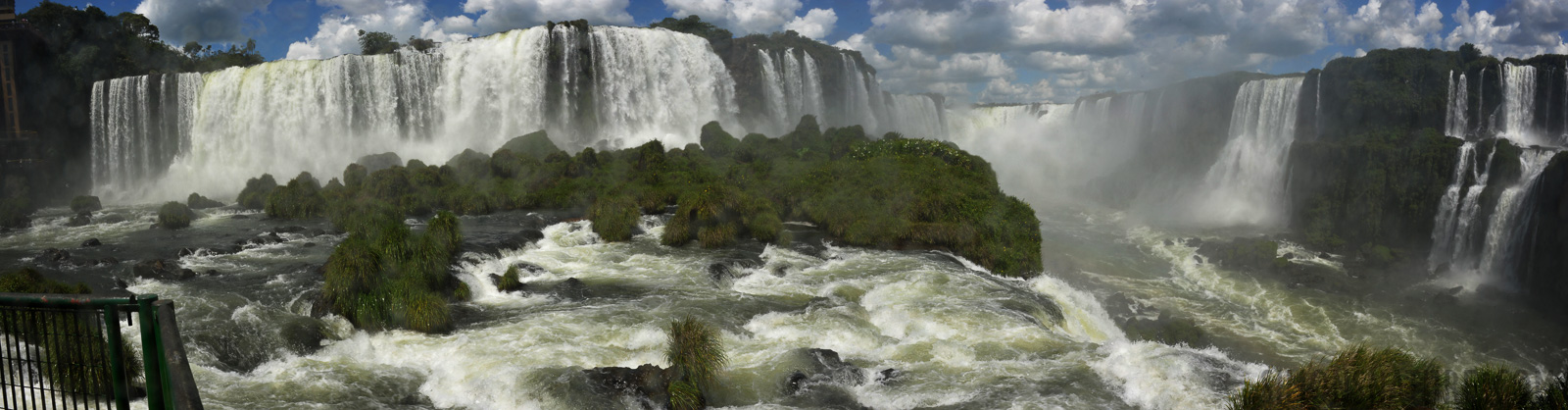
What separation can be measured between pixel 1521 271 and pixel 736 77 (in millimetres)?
34709

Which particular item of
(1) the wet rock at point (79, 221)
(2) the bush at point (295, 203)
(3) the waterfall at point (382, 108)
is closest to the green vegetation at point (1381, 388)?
(2) the bush at point (295, 203)

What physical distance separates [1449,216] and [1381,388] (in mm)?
24404

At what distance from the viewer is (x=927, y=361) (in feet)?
39.5

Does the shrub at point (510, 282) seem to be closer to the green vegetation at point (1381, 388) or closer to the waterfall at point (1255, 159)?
the green vegetation at point (1381, 388)

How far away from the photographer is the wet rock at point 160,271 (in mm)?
16703

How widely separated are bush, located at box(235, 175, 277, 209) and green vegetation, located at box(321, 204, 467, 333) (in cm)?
1791

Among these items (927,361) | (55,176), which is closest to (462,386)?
(927,361)

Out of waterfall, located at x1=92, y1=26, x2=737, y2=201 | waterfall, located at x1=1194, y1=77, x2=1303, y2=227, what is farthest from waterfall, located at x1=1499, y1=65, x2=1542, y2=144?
waterfall, located at x1=92, y1=26, x2=737, y2=201

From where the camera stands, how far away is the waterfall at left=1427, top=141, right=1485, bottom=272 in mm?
26656

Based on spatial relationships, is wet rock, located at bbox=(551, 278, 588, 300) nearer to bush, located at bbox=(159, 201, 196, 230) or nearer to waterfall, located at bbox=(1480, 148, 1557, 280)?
bush, located at bbox=(159, 201, 196, 230)

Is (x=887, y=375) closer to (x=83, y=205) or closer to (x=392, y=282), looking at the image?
(x=392, y=282)

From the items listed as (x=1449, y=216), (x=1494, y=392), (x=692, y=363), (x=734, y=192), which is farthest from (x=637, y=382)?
(x=1449, y=216)

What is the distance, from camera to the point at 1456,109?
105ft

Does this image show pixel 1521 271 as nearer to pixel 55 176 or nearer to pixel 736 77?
pixel 736 77
